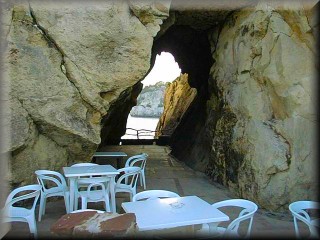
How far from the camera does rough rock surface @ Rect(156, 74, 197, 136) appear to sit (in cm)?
1664

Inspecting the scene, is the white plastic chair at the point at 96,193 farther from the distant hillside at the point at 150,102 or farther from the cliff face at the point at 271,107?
the distant hillside at the point at 150,102

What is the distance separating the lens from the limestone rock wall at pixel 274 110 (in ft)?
17.5

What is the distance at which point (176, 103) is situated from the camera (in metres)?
17.6

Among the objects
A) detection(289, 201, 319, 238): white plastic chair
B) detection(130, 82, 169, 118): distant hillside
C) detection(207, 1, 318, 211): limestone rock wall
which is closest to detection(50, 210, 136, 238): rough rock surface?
detection(289, 201, 319, 238): white plastic chair

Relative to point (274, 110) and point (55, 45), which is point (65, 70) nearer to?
point (55, 45)

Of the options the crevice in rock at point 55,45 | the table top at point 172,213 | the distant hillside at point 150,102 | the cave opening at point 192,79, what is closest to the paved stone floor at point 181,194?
the cave opening at point 192,79

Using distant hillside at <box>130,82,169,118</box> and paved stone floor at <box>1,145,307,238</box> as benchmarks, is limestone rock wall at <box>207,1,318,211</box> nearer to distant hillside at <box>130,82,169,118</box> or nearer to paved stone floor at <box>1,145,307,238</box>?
paved stone floor at <box>1,145,307,238</box>

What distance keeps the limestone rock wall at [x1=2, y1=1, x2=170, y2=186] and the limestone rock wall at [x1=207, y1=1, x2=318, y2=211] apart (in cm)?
196

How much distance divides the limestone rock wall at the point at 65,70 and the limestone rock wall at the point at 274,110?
196 centimetres

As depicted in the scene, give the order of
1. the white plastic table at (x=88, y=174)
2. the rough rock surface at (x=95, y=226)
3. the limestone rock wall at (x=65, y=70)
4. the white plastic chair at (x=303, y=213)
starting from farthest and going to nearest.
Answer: the limestone rock wall at (x=65, y=70)
the white plastic table at (x=88, y=174)
the white plastic chair at (x=303, y=213)
the rough rock surface at (x=95, y=226)

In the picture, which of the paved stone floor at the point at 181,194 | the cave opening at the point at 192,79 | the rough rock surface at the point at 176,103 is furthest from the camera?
the rough rock surface at the point at 176,103

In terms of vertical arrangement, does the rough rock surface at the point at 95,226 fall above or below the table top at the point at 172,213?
above

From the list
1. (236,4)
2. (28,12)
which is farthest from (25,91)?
(236,4)

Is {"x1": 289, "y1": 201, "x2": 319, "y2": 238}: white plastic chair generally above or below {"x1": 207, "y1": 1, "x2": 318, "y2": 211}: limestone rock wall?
below
